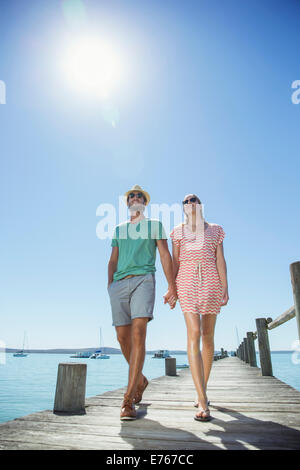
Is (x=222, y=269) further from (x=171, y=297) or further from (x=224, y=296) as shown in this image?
(x=171, y=297)

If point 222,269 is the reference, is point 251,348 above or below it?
below

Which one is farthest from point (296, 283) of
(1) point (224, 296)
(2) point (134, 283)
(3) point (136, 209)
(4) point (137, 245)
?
(3) point (136, 209)

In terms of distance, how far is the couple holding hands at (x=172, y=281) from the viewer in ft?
10.1

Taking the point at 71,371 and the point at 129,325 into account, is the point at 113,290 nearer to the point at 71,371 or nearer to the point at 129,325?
the point at 129,325

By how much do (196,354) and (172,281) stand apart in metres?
0.80

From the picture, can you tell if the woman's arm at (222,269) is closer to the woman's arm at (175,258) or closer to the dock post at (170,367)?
the woman's arm at (175,258)

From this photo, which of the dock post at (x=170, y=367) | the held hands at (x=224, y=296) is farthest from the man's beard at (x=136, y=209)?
the dock post at (x=170, y=367)

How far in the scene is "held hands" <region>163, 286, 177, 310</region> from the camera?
10.8 feet

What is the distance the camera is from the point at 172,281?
11.0 feet

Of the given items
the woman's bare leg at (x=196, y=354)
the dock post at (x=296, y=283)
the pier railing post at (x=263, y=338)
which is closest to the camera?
the dock post at (x=296, y=283)

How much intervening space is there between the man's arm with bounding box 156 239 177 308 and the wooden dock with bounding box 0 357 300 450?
1.15 metres


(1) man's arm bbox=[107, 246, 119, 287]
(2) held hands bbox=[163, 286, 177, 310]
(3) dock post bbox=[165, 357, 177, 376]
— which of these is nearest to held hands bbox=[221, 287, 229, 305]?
(2) held hands bbox=[163, 286, 177, 310]
